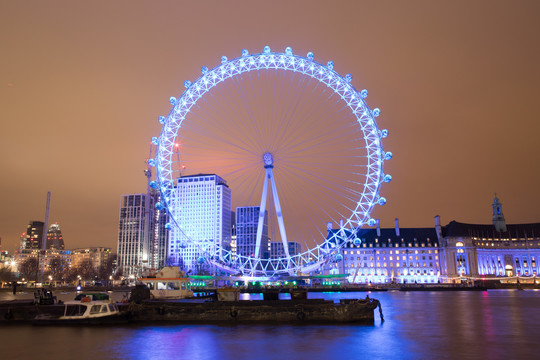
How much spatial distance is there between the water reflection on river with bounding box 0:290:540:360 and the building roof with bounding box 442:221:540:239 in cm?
12757

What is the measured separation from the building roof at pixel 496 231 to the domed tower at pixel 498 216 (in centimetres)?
201

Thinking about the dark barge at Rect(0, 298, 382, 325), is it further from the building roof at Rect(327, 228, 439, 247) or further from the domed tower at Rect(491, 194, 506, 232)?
the domed tower at Rect(491, 194, 506, 232)

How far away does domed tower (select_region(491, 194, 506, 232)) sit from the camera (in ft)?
539

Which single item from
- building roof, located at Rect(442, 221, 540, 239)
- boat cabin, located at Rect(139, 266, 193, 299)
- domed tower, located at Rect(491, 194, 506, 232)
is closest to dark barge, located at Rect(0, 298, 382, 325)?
boat cabin, located at Rect(139, 266, 193, 299)

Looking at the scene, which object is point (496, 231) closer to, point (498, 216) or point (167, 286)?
point (498, 216)

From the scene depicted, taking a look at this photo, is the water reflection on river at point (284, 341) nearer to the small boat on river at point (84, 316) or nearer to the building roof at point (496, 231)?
the small boat on river at point (84, 316)

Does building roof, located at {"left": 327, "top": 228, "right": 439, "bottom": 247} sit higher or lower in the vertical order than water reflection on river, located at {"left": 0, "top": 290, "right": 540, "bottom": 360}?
higher

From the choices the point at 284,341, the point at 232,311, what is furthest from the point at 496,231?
the point at 284,341

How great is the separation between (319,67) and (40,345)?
45.8 meters

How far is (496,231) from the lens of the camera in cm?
16200

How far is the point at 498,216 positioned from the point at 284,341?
537 feet

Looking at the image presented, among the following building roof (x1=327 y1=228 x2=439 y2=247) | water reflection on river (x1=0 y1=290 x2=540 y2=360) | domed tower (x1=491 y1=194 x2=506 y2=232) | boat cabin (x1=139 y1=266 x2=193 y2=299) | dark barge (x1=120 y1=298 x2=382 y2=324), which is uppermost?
domed tower (x1=491 y1=194 x2=506 y2=232)

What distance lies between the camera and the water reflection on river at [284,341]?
23547 mm

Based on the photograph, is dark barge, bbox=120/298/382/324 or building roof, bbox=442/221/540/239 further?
building roof, bbox=442/221/540/239
